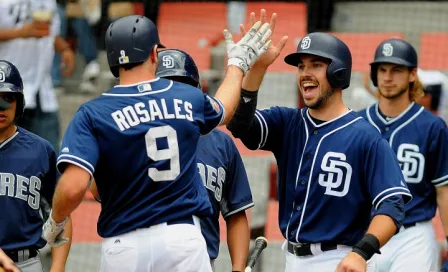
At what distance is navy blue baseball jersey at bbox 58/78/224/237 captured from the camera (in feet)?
14.6

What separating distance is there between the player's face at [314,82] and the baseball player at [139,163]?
2.48 feet

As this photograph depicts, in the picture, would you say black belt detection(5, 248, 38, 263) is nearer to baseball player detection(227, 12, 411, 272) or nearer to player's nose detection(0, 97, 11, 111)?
player's nose detection(0, 97, 11, 111)

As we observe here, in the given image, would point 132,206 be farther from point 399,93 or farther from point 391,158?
point 399,93

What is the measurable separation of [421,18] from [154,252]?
7717 millimetres

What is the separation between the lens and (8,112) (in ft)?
17.9

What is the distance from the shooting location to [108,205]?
4625 mm

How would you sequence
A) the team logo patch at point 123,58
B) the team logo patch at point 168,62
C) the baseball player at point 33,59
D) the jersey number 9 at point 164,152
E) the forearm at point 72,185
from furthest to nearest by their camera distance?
the baseball player at point 33,59
the team logo patch at point 168,62
the team logo patch at point 123,58
the jersey number 9 at point 164,152
the forearm at point 72,185

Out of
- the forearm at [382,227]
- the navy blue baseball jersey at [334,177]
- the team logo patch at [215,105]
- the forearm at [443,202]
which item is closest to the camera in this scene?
the team logo patch at [215,105]

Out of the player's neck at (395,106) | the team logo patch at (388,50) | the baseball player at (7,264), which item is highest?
the team logo patch at (388,50)

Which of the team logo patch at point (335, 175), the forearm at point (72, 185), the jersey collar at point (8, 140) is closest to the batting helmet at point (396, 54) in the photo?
the team logo patch at point (335, 175)

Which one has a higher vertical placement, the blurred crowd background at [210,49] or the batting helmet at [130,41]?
the batting helmet at [130,41]

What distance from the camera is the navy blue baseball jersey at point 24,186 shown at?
5348 millimetres

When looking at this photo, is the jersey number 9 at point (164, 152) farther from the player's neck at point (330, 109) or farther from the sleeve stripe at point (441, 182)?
the sleeve stripe at point (441, 182)

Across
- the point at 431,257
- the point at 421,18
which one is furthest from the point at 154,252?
the point at 421,18
